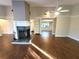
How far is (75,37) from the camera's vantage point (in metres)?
7.32

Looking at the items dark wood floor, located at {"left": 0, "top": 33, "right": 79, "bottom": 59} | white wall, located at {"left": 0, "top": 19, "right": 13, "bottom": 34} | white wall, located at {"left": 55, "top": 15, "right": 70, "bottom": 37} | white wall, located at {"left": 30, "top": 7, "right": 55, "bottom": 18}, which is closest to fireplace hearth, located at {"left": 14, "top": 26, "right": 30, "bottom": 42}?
dark wood floor, located at {"left": 0, "top": 33, "right": 79, "bottom": 59}

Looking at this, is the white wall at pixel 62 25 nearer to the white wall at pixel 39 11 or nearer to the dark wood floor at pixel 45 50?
the white wall at pixel 39 11

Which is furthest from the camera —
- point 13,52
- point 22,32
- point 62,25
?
point 62,25

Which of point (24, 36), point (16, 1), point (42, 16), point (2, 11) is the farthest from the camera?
point (42, 16)

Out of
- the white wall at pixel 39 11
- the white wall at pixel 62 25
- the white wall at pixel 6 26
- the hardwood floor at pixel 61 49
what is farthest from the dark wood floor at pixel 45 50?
the white wall at pixel 39 11

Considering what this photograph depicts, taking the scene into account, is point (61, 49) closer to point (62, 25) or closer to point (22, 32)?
point (22, 32)

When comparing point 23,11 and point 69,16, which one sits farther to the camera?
point 69,16

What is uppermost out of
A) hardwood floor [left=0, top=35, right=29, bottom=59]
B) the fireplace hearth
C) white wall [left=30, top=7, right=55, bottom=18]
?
white wall [left=30, top=7, right=55, bottom=18]

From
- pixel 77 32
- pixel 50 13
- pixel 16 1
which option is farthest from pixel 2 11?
pixel 77 32

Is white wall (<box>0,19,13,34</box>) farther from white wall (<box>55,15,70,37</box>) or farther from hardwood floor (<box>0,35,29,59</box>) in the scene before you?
white wall (<box>55,15,70,37</box>)

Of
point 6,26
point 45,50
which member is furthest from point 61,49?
point 6,26

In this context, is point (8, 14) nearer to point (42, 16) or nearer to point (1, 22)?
point (1, 22)

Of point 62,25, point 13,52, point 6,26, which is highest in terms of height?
point 62,25

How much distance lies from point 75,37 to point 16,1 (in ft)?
19.8
